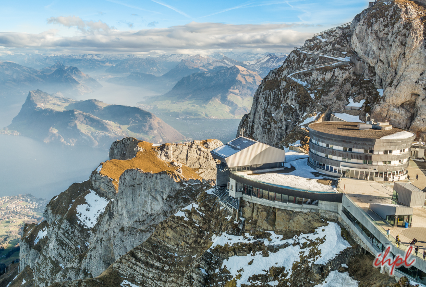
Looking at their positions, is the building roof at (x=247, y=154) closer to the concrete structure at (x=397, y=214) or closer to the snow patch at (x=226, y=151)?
the snow patch at (x=226, y=151)

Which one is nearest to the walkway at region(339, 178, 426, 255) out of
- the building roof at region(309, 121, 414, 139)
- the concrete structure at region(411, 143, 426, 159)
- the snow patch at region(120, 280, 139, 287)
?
the building roof at region(309, 121, 414, 139)

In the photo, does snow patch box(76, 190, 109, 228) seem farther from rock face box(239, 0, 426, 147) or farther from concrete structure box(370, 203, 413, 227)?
concrete structure box(370, 203, 413, 227)

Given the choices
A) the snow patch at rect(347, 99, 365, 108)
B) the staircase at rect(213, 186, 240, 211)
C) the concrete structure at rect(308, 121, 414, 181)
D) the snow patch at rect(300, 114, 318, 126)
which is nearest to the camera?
the staircase at rect(213, 186, 240, 211)

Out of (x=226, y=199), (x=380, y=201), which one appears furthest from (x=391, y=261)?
(x=226, y=199)

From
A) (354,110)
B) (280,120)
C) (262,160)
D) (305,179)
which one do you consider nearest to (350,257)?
(305,179)

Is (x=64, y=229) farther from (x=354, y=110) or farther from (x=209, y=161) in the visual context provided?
(x=354, y=110)

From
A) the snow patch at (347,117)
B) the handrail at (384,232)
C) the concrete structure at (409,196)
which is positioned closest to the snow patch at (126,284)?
the handrail at (384,232)
